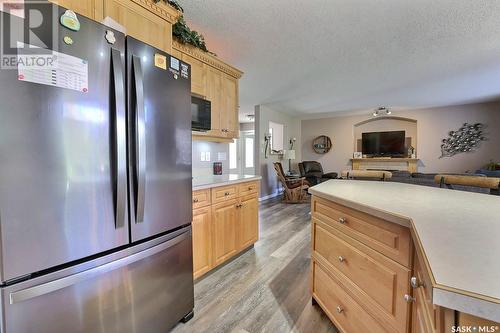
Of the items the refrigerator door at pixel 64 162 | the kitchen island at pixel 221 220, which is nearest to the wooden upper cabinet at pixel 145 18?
the refrigerator door at pixel 64 162

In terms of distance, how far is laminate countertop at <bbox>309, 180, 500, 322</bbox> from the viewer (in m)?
0.50

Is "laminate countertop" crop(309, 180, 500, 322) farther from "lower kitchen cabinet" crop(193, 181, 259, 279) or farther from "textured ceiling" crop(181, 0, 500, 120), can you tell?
"textured ceiling" crop(181, 0, 500, 120)

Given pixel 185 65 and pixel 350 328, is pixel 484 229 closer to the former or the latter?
pixel 350 328

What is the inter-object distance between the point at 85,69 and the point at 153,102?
0.36 metres

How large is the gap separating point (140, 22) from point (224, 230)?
1.94 meters

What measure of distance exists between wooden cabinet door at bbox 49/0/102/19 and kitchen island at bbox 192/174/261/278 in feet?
4.44

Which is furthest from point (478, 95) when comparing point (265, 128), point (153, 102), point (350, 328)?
point (153, 102)

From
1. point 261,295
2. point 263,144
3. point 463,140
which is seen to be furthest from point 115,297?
point 463,140

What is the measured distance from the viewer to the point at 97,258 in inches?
43.0

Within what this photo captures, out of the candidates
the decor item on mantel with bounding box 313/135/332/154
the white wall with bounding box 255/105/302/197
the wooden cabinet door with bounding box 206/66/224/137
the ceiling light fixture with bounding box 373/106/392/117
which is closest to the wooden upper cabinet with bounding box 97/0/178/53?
the wooden cabinet door with bounding box 206/66/224/137

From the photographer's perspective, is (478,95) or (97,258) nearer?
(97,258)

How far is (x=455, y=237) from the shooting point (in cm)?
77

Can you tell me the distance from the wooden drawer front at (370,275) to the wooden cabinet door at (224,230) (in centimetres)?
109

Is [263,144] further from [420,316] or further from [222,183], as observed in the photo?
[420,316]
